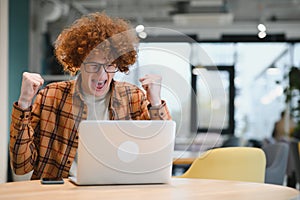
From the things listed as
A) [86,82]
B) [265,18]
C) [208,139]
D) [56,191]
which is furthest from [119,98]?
[265,18]

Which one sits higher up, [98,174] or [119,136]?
[119,136]

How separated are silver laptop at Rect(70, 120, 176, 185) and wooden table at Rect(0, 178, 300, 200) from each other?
0.04m

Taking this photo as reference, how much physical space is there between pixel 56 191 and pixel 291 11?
382 inches

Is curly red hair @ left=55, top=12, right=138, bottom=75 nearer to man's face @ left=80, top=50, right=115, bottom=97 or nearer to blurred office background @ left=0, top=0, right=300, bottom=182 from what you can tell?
man's face @ left=80, top=50, right=115, bottom=97

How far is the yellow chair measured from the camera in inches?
125

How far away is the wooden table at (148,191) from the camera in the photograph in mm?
2098

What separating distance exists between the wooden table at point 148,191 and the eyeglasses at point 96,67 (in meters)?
0.49

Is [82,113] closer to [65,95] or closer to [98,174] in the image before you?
[65,95]

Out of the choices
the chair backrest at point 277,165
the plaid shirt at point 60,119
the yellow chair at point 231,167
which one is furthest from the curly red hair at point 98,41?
the chair backrest at point 277,165

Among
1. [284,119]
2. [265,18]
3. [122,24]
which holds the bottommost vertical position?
[284,119]

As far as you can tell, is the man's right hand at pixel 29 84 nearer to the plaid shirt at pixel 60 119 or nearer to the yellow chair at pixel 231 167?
the plaid shirt at pixel 60 119

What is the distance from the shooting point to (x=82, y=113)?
267 cm

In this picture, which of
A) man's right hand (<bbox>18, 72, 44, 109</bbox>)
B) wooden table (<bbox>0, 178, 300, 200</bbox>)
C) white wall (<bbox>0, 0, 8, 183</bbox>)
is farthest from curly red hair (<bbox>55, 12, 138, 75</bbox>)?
white wall (<bbox>0, 0, 8, 183</bbox>)

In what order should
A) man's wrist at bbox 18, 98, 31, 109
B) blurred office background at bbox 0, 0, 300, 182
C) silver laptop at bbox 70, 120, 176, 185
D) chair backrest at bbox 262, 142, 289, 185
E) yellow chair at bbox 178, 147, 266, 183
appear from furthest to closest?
blurred office background at bbox 0, 0, 300, 182 → chair backrest at bbox 262, 142, 289, 185 → yellow chair at bbox 178, 147, 266, 183 → man's wrist at bbox 18, 98, 31, 109 → silver laptop at bbox 70, 120, 176, 185
